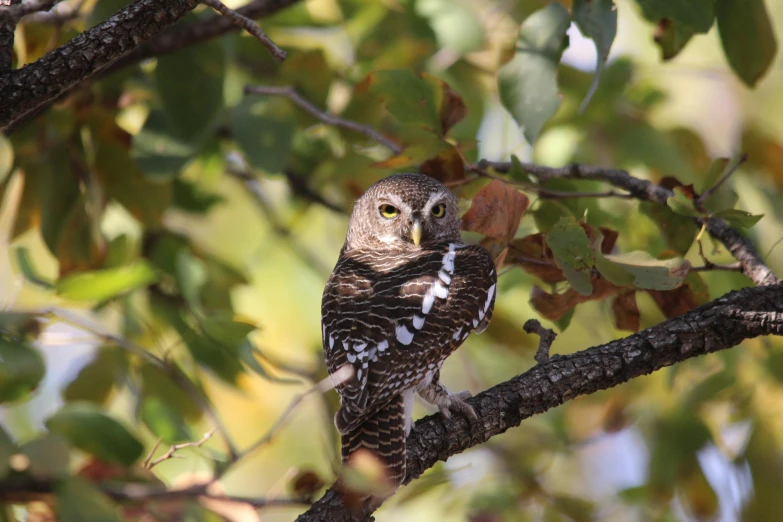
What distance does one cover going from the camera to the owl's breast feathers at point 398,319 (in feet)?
10.4

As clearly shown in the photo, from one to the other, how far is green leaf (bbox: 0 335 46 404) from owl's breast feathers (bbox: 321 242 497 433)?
1107 mm

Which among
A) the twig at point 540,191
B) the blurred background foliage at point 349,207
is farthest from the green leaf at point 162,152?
the twig at point 540,191

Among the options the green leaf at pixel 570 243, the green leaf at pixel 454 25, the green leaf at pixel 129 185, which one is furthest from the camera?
the green leaf at pixel 454 25

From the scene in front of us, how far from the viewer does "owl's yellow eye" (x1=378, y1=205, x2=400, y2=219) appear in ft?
16.0

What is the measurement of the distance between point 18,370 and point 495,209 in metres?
1.66

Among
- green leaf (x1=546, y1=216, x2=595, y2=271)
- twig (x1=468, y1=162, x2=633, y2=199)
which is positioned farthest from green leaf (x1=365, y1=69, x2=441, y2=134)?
green leaf (x1=546, y1=216, x2=595, y2=271)

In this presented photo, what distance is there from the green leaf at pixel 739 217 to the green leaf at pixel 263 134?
7.14 feet

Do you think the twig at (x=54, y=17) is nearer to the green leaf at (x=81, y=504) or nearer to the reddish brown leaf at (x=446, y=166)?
the reddish brown leaf at (x=446, y=166)

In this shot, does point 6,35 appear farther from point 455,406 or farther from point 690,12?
point 690,12

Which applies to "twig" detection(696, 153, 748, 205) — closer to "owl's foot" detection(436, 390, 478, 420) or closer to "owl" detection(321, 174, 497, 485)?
→ "owl" detection(321, 174, 497, 485)

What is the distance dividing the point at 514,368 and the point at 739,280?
2.53 meters

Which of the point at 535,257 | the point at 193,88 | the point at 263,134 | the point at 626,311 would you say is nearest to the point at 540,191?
the point at 535,257

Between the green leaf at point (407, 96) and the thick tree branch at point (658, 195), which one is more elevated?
the green leaf at point (407, 96)

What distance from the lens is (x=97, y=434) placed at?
97.0 inches
